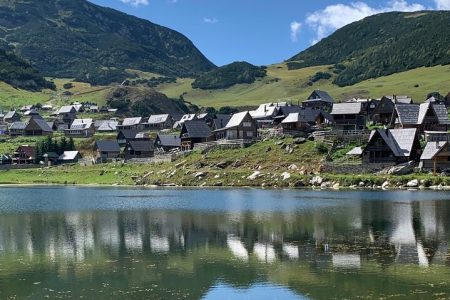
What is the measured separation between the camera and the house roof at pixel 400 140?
9662cm

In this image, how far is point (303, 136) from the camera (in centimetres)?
11738

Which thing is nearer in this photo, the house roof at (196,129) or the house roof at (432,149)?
the house roof at (432,149)

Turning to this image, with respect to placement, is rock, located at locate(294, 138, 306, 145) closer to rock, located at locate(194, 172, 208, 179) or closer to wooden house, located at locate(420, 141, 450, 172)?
rock, located at locate(194, 172, 208, 179)

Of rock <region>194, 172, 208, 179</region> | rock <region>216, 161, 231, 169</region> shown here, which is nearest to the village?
rock <region>216, 161, 231, 169</region>

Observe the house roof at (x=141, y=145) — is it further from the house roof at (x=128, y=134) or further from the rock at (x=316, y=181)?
the rock at (x=316, y=181)

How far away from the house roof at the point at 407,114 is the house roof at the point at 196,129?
50.1 m

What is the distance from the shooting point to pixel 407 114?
113562 millimetres

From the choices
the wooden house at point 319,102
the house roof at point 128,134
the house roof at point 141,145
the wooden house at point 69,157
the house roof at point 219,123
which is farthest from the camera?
the house roof at point 128,134

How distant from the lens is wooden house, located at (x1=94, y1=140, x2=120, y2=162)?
6565 inches

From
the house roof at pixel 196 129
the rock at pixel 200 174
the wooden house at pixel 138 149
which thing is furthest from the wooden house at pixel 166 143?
the rock at pixel 200 174

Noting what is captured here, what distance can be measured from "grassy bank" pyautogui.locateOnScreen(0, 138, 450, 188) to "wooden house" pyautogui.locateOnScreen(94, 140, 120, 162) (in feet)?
94.4

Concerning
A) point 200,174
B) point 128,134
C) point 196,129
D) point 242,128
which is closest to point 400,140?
point 200,174

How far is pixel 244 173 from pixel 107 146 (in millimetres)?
74406

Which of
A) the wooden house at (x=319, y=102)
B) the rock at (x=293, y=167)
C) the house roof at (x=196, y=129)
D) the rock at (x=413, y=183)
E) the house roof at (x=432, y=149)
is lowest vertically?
the rock at (x=413, y=183)
